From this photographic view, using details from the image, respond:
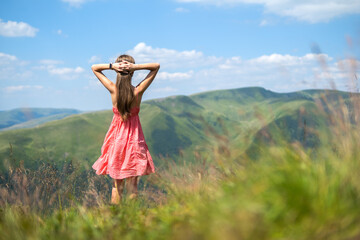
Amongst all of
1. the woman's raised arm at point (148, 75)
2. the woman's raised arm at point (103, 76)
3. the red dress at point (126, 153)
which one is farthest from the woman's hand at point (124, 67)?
the red dress at point (126, 153)

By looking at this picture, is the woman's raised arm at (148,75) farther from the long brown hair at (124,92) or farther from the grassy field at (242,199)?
the grassy field at (242,199)

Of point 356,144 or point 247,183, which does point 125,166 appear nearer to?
point 247,183

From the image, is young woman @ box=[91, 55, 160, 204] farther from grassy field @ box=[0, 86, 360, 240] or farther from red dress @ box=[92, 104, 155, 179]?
grassy field @ box=[0, 86, 360, 240]

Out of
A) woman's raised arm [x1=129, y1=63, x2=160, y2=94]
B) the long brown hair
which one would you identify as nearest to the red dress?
the long brown hair

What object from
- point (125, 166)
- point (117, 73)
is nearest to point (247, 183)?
Answer: point (125, 166)

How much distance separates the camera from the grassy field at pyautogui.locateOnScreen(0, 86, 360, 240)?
7.67 ft

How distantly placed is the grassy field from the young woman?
104cm

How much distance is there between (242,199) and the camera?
8.02 ft

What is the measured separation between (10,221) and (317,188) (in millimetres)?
2935

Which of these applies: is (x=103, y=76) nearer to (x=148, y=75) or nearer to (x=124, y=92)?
(x=124, y=92)

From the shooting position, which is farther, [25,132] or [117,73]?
[25,132]

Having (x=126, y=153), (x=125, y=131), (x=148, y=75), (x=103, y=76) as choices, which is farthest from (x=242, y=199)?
(x=103, y=76)

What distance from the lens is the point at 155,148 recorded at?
163m

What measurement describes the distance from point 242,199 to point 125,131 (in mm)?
3643
